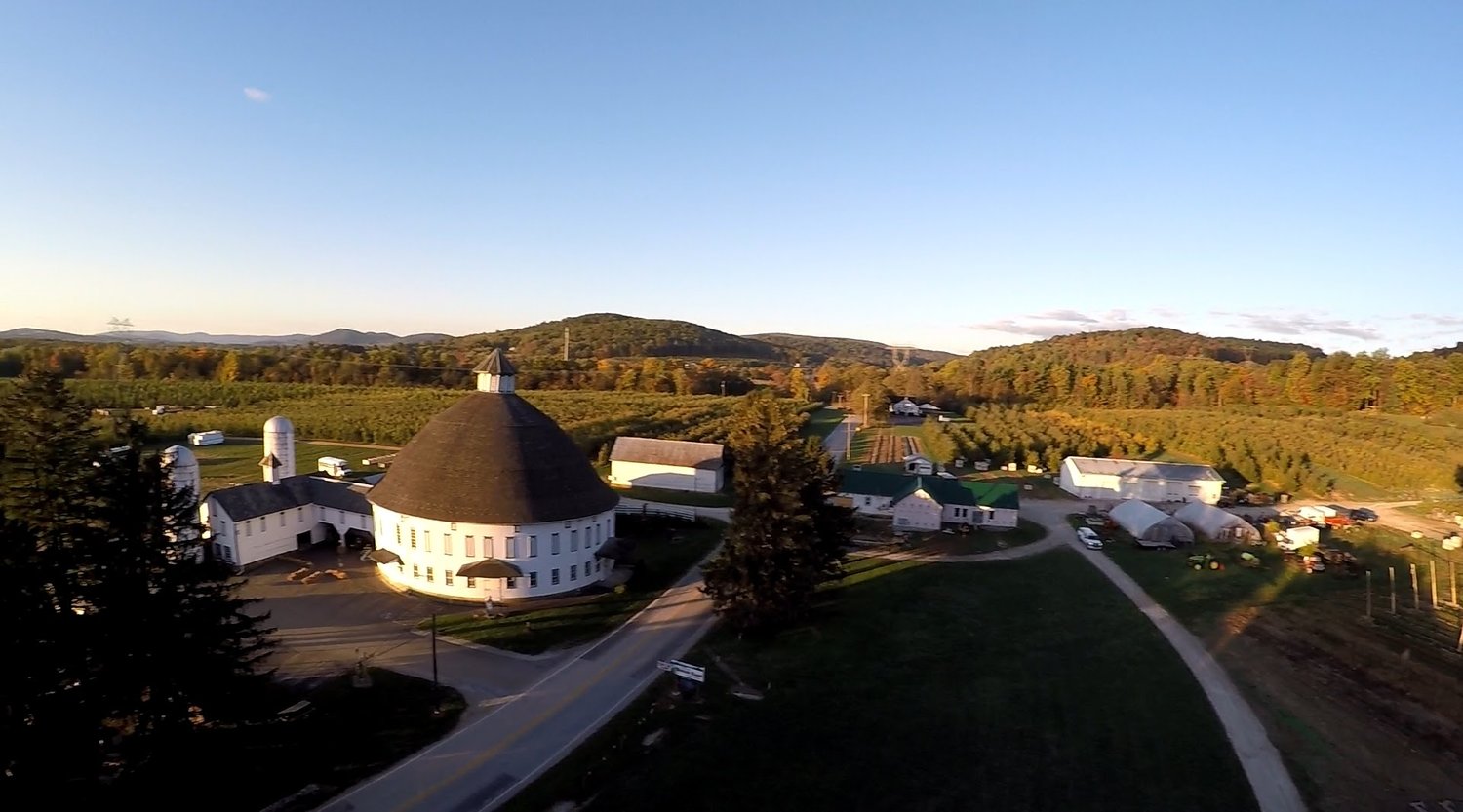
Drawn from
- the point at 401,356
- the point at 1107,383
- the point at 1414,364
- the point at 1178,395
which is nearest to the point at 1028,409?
the point at 1107,383

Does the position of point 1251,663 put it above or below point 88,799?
below

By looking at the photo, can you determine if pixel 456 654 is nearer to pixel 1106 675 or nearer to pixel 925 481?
pixel 1106 675

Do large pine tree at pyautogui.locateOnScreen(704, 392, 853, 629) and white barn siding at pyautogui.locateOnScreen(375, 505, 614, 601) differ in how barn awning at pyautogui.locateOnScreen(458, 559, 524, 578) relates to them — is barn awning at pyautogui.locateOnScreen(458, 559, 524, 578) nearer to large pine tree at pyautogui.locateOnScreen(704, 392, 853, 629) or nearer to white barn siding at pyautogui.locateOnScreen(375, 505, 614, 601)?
white barn siding at pyautogui.locateOnScreen(375, 505, 614, 601)

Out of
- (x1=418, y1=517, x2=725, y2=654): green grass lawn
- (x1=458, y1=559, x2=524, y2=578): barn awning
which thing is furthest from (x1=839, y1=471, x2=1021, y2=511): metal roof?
(x1=458, y1=559, x2=524, y2=578): barn awning

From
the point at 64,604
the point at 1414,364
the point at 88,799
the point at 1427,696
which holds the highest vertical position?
the point at 1414,364

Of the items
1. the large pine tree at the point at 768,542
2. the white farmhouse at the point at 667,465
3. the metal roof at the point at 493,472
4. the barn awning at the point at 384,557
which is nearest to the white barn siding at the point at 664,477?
the white farmhouse at the point at 667,465

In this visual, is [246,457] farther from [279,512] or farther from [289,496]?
[279,512]
